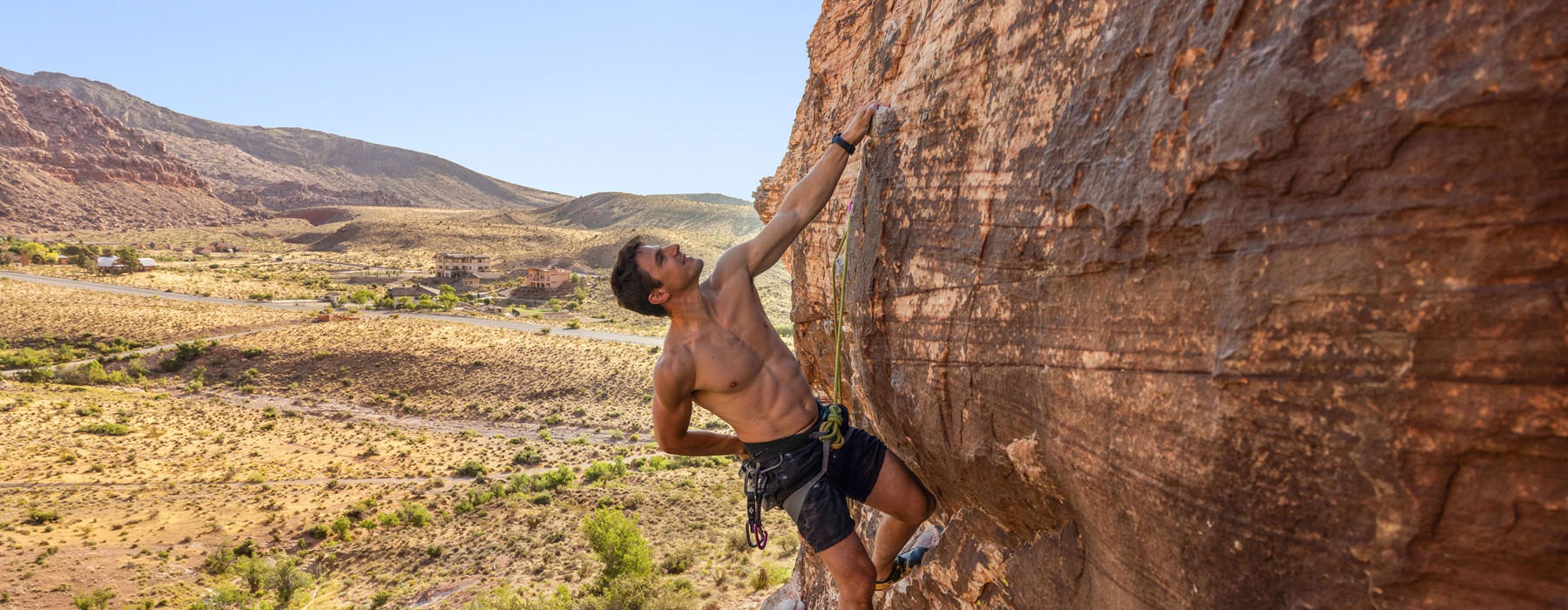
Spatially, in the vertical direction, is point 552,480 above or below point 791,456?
below

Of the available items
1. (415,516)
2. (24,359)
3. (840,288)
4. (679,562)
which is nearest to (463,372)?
(415,516)

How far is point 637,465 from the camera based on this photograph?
95.5 ft

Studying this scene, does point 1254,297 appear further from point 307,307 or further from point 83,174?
point 83,174

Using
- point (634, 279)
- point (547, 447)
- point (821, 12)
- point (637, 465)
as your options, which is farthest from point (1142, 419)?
point (547, 447)

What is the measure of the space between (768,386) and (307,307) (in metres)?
62.7

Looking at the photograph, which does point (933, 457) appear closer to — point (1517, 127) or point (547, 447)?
point (1517, 127)

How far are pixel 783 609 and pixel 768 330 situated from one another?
3.72 metres

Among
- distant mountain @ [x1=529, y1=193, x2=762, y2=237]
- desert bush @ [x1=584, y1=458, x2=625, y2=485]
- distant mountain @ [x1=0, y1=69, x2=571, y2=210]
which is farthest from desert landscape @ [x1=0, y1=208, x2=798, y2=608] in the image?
distant mountain @ [x1=0, y1=69, x2=571, y2=210]

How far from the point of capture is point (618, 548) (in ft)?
58.3

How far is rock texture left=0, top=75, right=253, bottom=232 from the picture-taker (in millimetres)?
111500

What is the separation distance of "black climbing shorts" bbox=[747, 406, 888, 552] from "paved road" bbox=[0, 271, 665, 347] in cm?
4406

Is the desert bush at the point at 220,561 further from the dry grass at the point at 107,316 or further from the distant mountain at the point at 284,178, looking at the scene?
the distant mountain at the point at 284,178

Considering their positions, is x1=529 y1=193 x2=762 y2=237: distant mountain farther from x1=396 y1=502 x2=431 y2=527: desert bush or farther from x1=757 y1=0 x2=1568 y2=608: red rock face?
x1=757 y1=0 x2=1568 y2=608: red rock face

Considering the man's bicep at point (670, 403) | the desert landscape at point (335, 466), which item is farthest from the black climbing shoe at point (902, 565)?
the desert landscape at point (335, 466)
